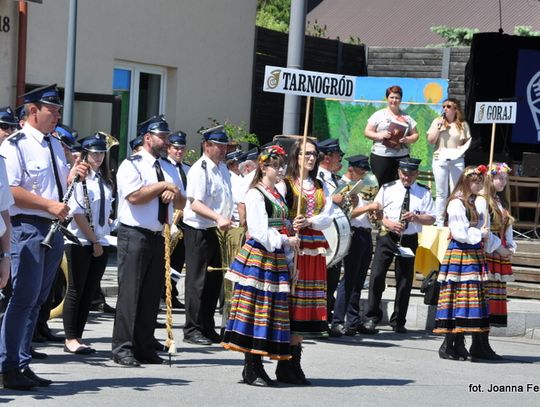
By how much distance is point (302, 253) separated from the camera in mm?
9633

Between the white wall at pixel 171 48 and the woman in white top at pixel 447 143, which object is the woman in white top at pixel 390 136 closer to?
the woman in white top at pixel 447 143

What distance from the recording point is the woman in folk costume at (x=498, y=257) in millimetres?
11703

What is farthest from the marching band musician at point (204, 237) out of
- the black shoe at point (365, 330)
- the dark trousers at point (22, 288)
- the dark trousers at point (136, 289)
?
the dark trousers at point (22, 288)

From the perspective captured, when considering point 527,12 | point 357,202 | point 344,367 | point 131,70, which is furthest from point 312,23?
point 344,367

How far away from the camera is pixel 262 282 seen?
9023 mm

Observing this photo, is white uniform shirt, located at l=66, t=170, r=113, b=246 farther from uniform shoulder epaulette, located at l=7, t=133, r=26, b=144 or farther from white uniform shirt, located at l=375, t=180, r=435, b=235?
white uniform shirt, located at l=375, t=180, r=435, b=235

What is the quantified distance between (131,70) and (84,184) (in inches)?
349

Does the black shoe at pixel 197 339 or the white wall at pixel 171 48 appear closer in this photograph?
the black shoe at pixel 197 339

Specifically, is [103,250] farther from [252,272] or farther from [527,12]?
[527,12]

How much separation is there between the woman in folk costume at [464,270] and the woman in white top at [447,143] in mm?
5154

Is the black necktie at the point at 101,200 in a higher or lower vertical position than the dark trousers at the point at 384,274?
higher

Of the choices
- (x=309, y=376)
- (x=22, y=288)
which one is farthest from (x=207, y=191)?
(x=22, y=288)

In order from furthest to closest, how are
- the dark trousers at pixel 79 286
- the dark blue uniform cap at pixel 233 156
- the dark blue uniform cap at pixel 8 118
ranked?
the dark blue uniform cap at pixel 233 156, the dark trousers at pixel 79 286, the dark blue uniform cap at pixel 8 118

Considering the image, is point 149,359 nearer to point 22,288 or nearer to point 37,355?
point 37,355
